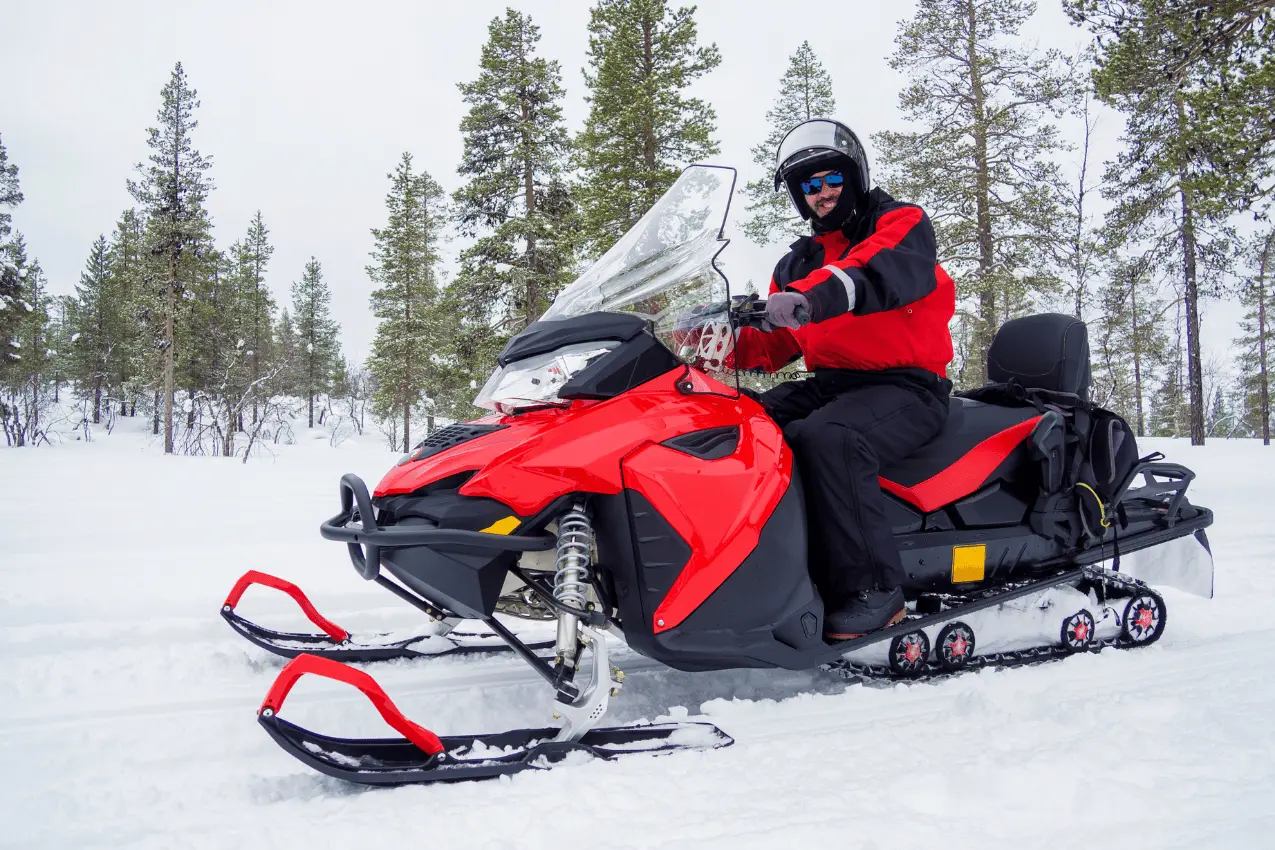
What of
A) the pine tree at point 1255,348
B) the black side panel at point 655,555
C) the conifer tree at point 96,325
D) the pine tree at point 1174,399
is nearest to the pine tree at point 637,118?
the black side panel at point 655,555

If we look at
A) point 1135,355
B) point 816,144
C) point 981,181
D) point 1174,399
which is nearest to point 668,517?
point 816,144

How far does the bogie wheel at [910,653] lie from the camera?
2.93m

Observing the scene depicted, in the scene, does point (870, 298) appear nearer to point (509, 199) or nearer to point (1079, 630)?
point (1079, 630)

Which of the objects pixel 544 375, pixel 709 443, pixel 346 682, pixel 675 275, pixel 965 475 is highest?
pixel 675 275

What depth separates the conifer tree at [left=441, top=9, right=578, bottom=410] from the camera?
1750 centimetres

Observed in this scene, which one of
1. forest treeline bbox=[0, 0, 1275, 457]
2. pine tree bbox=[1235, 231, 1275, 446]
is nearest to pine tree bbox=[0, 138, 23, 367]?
forest treeline bbox=[0, 0, 1275, 457]

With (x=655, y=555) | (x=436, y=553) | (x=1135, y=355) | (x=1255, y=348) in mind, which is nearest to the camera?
(x=436, y=553)

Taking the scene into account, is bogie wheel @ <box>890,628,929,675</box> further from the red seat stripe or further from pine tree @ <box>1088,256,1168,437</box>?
pine tree @ <box>1088,256,1168,437</box>

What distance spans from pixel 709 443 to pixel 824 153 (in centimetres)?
126

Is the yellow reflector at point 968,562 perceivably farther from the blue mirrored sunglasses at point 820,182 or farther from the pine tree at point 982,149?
the pine tree at point 982,149

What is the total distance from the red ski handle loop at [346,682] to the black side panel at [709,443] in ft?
3.68

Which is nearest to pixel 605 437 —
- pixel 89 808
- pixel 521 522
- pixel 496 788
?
pixel 521 522

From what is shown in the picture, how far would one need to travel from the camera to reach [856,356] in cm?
299

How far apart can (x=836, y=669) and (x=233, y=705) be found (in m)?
2.35
